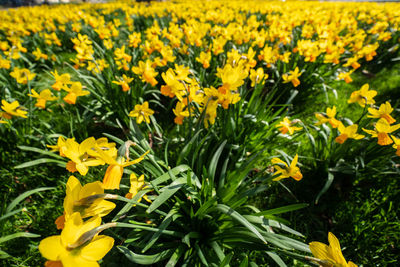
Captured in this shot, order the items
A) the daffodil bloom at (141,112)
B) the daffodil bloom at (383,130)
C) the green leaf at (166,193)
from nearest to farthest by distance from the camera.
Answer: the green leaf at (166,193) → the daffodil bloom at (383,130) → the daffodil bloom at (141,112)

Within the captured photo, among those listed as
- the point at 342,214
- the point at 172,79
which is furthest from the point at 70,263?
the point at 342,214

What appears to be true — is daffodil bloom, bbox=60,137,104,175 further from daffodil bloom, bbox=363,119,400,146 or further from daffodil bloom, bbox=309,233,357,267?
daffodil bloom, bbox=363,119,400,146

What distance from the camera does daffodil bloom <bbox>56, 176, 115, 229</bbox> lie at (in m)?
0.68

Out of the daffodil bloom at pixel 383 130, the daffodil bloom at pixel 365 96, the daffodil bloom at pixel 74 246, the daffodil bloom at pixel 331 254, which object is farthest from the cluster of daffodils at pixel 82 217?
the daffodil bloom at pixel 365 96

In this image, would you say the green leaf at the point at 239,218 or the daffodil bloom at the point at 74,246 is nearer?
the daffodil bloom at the point at 74,246

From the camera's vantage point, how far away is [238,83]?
1.28 m

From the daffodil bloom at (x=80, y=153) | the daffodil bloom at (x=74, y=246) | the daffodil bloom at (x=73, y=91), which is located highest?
the daffodil bloom at (x=73, y=91)

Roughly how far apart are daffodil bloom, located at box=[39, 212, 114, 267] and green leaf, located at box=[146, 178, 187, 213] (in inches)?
10.8

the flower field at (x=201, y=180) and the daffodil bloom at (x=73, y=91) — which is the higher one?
the daffodil bloom at (x=73, y=91)

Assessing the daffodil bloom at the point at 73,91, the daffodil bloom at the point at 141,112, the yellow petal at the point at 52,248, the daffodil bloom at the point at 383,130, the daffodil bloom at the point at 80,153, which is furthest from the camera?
the daffodil bloom at the point at 73,91

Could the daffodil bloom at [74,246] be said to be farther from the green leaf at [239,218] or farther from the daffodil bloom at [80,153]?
the green leaf at [239,218]

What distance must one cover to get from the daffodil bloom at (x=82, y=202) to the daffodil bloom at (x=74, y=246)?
4 centimetres

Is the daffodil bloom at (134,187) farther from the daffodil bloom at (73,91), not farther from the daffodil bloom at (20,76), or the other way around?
the daffodil bloom at (20,76)

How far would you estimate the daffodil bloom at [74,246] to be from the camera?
1.82 ft
